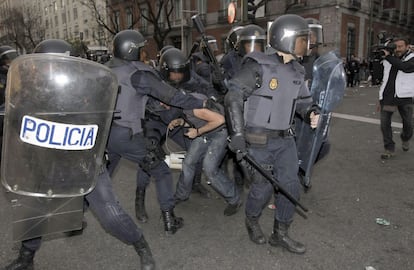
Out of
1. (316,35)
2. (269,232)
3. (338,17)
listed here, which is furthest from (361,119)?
(338,17)

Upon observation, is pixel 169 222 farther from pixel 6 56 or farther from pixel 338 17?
pixel 338 17

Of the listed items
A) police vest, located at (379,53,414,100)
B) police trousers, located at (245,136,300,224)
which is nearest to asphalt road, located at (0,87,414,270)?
police trousers, located at (245,136,300,224)

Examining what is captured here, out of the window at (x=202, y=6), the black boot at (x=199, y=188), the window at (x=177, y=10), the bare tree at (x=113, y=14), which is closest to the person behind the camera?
the black boot at (x=199, y=188)

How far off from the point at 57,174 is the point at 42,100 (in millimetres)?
416

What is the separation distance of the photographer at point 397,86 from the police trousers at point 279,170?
3245mm

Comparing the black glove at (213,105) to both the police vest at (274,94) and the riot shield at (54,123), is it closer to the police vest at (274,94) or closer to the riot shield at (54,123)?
the police vest at (274,94)

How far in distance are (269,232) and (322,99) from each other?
1.36 metres

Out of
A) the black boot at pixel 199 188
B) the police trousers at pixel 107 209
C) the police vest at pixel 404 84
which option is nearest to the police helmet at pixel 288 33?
the police trousers at pixel 107 209

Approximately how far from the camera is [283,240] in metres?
3.05

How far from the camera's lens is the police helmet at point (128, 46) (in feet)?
9.86

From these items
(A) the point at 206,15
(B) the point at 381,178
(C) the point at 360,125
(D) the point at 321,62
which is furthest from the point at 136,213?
(A) the point at 206,15

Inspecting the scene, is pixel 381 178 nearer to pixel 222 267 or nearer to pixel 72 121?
pixel 222 267

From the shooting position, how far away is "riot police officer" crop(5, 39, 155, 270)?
2451mm

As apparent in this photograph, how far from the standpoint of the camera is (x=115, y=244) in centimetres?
321
